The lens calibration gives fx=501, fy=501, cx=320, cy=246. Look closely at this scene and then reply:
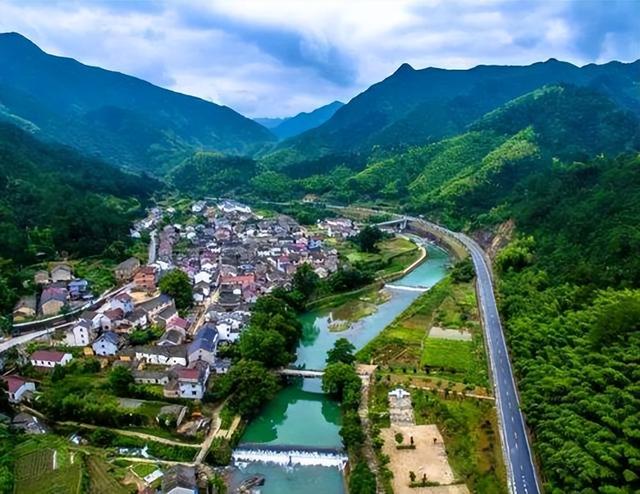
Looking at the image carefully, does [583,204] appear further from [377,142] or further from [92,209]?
[377,142]

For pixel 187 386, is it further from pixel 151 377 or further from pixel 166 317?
pixel 166 317

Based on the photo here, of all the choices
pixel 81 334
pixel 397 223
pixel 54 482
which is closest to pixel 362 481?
pixel 54 482

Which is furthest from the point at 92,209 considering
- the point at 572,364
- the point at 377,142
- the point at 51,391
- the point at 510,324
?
the point at 377,142

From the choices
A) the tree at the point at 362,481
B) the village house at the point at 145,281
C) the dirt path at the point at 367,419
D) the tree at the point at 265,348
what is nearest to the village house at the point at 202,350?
the tree at the point at 265,348

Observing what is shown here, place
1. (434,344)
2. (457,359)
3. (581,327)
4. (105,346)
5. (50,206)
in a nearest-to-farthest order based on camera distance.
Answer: (581,327) → (457,359) → (105,346) → (434,344) → (50,206)

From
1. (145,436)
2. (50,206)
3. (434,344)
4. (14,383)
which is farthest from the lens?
(50,206)

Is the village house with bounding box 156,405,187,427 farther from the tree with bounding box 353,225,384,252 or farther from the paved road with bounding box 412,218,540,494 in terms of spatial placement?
the tree with bounding box 353,225,384,252
